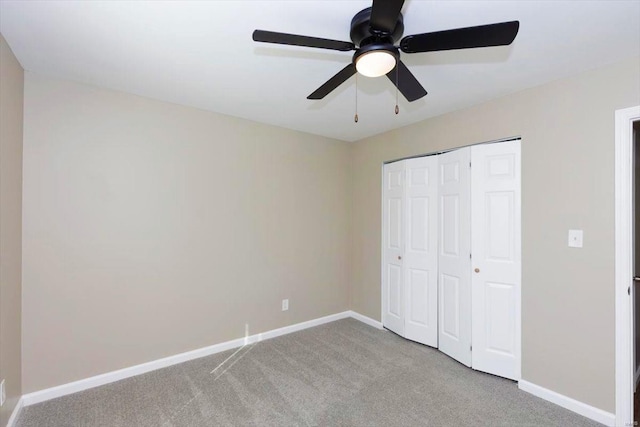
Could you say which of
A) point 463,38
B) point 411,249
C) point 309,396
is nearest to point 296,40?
point 463,38

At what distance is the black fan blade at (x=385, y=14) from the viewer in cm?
120

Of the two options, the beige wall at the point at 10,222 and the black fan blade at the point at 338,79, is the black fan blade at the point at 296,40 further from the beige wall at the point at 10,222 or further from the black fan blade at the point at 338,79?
the beige wall at the point at 10,222

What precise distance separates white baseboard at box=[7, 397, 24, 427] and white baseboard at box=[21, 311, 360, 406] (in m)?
0.03

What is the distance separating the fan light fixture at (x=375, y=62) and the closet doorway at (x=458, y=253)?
5.54 ft

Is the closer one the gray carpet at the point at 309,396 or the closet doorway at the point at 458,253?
the gray carpet at the point at 309,396

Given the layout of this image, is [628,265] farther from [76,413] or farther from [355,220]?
[76,413]

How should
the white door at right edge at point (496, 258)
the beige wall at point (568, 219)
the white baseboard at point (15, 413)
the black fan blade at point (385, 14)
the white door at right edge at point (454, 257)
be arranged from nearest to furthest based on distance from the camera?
the black fan blade at point (385, 14) < the white baseboard at point (15, 413) < the beige wall at point (568, 219) < the white door at right edge at point (496, 258) < the white door at right edge at point (454, 257)

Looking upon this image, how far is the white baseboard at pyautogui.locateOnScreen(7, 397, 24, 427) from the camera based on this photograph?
1998 millimetres

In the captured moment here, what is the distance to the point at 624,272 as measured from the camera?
204 cm

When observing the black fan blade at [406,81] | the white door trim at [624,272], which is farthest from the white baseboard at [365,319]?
the black fan blade at [406,81]

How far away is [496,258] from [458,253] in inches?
13.7

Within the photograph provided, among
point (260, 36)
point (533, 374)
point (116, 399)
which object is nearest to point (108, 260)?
point (116, 399)

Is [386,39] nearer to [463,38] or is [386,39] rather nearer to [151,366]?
[463,38]

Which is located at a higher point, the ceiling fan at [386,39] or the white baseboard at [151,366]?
the ceiling fan at [386,39]
